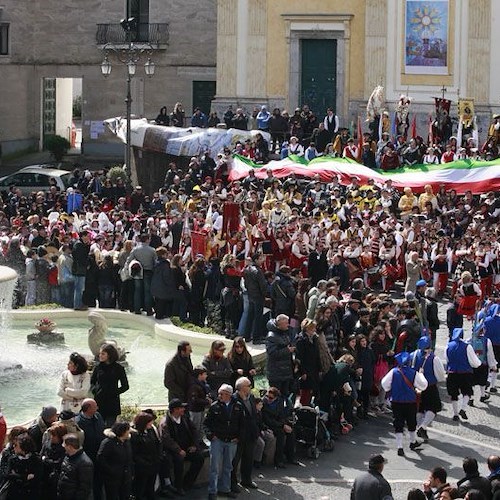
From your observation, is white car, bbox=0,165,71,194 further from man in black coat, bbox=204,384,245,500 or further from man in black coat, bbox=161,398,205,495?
man in black coat, bbox=204,384,245,500

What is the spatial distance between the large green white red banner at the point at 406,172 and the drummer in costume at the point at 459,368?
12.1 meters

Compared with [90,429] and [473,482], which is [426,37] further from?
[473,482]

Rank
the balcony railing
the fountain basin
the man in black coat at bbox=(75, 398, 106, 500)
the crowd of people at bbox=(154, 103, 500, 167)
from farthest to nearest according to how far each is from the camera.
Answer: the balcony railing, the crowd of people at bbox=(154, 103, 500, 167), the fountain basin, the man in black coat at bbox=(75, 398, 106, 500)

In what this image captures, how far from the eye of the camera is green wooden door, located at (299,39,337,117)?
139 ft

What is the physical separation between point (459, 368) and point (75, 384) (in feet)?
20.1

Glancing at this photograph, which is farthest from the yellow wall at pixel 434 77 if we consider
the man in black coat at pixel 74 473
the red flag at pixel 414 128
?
the man in black coat at pixel 74 473

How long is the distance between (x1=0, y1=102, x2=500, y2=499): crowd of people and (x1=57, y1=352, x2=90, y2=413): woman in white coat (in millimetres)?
25

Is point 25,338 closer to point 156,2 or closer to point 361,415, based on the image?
point 361,415

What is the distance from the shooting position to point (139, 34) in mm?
53375

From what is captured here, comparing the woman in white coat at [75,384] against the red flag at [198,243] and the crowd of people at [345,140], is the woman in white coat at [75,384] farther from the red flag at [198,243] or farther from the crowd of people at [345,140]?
the crowd of people at [345,140]

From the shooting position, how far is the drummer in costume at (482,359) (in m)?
21.3

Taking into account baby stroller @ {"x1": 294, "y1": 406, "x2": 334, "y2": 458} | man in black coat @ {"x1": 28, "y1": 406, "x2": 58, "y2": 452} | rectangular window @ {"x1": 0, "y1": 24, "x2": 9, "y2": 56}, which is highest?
rectangular window @ {"x1": 0, "y1": 24, "x2": 9, "y2": 56}

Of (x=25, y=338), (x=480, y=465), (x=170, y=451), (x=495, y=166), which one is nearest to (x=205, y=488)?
(x=170, y=451)

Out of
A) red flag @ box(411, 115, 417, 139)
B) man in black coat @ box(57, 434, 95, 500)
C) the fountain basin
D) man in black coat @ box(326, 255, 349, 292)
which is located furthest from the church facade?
man in black coat @ box(57, 434, 95, 500)
